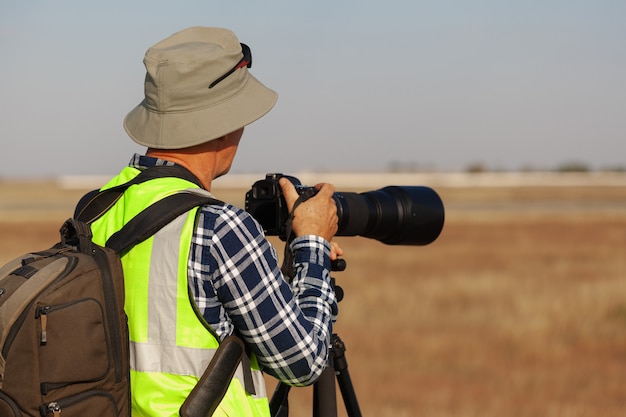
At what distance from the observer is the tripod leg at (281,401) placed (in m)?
2.80

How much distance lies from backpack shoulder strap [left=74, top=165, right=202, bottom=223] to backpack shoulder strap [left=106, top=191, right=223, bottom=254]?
10cm

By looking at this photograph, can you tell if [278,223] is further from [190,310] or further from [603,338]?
[603,338]

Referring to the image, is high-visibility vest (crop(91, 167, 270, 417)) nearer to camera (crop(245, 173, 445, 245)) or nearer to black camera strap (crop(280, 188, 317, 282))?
black camera strap (crop(280, 188, 317, 282))

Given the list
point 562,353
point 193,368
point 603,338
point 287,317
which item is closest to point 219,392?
point 193,368

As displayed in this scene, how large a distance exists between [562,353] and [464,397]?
2040 millimetres

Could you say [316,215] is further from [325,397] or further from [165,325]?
[325,397]

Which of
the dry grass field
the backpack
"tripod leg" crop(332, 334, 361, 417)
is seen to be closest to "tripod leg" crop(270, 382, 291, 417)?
"tripod leg" crop(332, 334, 361, 417)

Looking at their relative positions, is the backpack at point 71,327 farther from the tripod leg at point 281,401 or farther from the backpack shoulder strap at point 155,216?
the tripod leg at point 281,401

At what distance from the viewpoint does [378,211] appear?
115 inches

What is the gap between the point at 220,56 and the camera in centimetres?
220

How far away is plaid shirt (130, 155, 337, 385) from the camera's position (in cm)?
206

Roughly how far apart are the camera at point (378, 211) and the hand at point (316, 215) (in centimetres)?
11

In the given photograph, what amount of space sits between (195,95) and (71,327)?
59 cm

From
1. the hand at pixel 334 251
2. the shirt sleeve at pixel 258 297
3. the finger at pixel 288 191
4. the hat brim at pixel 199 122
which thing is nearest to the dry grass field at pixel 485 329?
the hand at pixel 334 251
